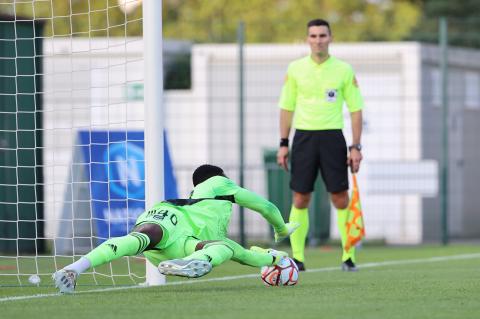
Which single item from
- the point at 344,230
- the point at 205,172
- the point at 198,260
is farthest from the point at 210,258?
the point at 344,230

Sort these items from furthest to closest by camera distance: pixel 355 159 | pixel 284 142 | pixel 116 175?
pixel 116 175, pixel 284 142, pixel 355 159

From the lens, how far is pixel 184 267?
7047 mm

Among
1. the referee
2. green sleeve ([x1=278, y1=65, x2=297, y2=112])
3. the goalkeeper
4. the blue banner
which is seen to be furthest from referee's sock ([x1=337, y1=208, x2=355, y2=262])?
the blue banner

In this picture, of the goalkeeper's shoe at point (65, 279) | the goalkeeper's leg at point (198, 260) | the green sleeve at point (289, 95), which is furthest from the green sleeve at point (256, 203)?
the green sleeve at point (289, 95)

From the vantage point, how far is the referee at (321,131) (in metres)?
10.8

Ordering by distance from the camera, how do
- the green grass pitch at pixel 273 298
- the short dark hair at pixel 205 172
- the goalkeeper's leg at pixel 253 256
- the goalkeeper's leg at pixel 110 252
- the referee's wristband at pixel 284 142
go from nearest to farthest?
1. the green grass pitch at pixel 273 298
2. the goalkeeper's leg at pixel 110 252
3. the goalkeeper's leg at pixel 253 256
4. the short dark hair at pixel 205 172
5. the referee's wristband at pixel 284 142

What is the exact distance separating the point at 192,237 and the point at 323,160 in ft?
10.4

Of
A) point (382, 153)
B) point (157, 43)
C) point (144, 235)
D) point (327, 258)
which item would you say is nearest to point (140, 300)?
point (144, 235)

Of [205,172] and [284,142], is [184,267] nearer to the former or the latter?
[205,172]

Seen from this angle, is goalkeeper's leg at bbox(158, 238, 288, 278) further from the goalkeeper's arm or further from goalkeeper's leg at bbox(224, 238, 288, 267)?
the goalkeeper's arm

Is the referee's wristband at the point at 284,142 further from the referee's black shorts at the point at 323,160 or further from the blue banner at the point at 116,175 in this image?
the blue banner at the point at 116,175

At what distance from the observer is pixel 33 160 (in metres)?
15.2

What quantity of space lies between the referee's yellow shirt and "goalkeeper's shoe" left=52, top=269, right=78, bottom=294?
4.13 metres

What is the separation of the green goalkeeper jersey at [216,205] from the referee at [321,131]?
260 centimetres
